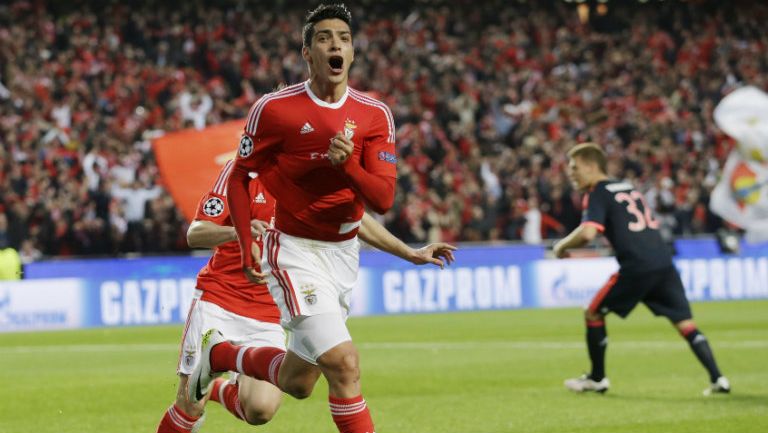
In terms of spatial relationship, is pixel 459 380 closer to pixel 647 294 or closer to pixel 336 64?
pixel 647 294

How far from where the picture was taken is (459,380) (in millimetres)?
11867

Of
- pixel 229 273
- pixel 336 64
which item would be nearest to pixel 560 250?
pixel 229 273

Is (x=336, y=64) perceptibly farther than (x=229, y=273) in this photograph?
No

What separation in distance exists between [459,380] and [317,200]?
20.0ft

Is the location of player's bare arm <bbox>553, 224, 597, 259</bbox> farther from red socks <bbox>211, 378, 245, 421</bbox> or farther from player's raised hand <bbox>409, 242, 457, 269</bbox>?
player's raised hand <bbox>409, 242, 457, 269</bbox>

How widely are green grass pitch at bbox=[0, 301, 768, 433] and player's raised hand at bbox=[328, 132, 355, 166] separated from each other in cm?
348

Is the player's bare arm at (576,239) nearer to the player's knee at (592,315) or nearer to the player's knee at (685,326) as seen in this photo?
the player's knee at (592,315)

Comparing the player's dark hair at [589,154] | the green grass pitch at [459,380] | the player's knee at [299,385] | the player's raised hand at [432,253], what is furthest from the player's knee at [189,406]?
the player's dark hair at [589,154]

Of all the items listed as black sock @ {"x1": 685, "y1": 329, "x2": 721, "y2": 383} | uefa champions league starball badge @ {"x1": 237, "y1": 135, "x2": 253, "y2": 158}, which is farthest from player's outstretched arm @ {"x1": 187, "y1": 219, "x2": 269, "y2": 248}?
black sock @ {"x1": 685, "y1": 329, "x2": 721, "y2": 383}

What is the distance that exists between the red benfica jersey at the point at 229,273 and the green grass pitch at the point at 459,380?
1759 millimetres

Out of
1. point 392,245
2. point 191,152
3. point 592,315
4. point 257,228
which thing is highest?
point 191,152

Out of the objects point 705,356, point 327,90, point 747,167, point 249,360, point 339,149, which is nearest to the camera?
point 339,149

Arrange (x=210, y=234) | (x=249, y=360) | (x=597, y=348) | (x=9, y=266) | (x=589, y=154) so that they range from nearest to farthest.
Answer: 1. (x=249, y=360)
2. (x=210, y=234)
3. (x=597, y=348)
4. (x=589, y=154)
5. (x=9, y=266)

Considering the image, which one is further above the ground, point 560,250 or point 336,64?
point 336,64
